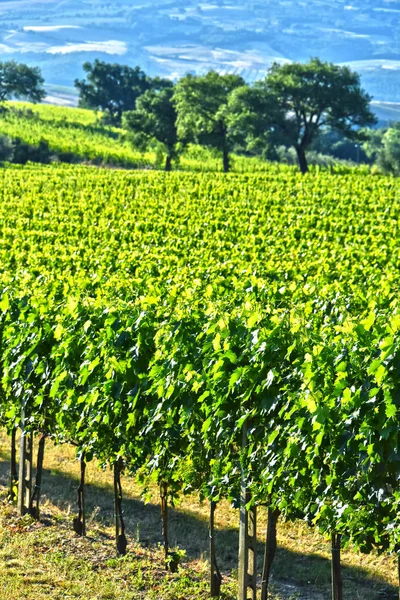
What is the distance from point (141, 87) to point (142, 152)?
49.8 metres

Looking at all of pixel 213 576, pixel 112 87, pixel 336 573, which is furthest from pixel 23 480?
pixel 112 87

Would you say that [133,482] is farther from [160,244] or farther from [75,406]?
[160,244]

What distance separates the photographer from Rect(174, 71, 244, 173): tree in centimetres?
8581

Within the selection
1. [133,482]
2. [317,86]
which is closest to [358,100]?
[317,86]

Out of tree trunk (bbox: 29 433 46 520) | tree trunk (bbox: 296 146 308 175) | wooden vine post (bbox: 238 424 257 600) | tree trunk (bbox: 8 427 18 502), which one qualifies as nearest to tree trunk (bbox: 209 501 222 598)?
wooden vine post (bbox: 238 424 257 600)

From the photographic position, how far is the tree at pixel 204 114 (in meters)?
85.8

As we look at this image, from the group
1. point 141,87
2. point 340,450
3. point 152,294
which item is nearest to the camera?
point 340,450

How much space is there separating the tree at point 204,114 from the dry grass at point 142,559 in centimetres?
7381

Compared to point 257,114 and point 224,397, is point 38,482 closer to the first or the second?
point 224,397

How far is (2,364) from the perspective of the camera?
39.2 feet

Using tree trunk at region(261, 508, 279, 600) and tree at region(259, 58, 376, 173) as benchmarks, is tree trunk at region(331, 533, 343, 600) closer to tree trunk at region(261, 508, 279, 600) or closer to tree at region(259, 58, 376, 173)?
tree trunk at region(261, 508, 279, 600)

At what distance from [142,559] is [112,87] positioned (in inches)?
5420

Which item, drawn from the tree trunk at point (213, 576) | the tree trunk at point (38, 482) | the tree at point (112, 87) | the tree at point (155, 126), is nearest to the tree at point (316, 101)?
the tree at point (155, 126)

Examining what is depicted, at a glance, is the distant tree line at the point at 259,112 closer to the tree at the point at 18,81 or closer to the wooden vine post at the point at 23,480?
the tree at the point at 18,81
